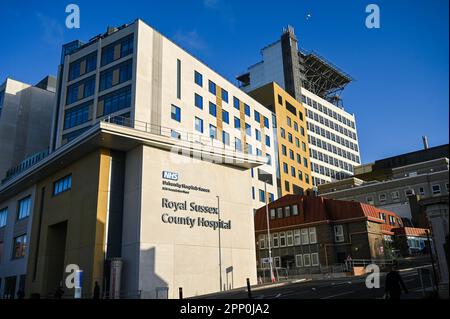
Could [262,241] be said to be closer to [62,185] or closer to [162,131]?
[162,131]

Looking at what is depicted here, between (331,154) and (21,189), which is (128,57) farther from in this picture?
(331,154)

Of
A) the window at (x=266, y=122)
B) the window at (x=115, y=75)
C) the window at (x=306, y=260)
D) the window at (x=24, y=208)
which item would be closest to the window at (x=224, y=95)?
the window at (x=266, y=122)

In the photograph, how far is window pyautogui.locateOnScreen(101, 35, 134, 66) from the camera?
53.5 m

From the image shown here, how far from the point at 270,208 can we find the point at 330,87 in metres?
67.3

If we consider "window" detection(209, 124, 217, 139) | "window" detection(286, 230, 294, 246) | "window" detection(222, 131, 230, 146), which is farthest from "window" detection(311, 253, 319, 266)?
"window" detection(222, 131, 230, 146)

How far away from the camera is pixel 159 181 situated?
32.1 m

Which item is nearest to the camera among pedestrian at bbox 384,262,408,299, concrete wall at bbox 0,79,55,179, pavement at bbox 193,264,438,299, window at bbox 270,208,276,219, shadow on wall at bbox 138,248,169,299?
pedestrian at bbox 384,262,408,299

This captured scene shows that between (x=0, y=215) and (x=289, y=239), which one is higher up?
(x=0, y=215)

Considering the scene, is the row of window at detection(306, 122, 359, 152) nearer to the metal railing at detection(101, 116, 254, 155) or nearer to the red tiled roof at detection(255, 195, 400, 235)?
the metal railing at detection(101, 116, 254, 155)

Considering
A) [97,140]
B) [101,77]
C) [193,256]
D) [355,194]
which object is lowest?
[193,256]

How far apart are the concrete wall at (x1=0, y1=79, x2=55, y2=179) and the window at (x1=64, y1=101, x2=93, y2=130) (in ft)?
48.2

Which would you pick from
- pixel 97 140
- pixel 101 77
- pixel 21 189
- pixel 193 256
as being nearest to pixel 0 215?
pixel 21 189

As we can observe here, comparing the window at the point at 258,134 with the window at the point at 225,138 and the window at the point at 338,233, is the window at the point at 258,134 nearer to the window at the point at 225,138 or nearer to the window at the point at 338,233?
the window at the point at 225,138

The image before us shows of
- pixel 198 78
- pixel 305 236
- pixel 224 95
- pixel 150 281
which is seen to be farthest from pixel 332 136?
pixel 150 281
